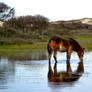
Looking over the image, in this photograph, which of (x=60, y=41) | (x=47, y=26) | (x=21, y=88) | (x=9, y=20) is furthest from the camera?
(x=47, y=26)

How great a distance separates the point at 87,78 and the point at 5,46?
23.5 metres

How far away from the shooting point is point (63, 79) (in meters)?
12.5

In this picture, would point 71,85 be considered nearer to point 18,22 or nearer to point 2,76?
point 2,76

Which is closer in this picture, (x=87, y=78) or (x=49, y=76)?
(x=87, y=78)

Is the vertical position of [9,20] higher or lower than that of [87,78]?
higher

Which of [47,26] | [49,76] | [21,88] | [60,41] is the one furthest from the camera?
[47,26]

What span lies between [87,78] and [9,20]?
179ft

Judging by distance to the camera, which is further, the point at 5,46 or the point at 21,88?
the point at 5,46

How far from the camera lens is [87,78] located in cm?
1273

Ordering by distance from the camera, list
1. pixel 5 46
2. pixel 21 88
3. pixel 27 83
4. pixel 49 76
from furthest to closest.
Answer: pixel 5 46 < pixel 49 76 < pixel 27 83 < pixel 21 88

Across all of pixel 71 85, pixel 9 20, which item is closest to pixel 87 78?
pixel 71 85

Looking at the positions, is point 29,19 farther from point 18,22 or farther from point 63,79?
point 63,79

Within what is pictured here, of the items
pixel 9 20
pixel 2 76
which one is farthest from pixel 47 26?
pixel 2 76

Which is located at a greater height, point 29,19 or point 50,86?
point 29,19
